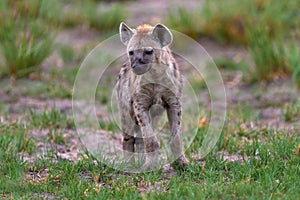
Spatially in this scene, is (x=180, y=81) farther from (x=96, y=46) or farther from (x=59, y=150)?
(x=96, y=46)

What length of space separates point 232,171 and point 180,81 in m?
0.81

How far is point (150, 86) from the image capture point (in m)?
5.57

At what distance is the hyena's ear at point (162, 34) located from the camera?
5.45 metres

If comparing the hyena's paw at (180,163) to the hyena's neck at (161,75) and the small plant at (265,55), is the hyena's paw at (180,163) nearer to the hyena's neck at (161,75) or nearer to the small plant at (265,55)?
the hyena's neck at (161,75)

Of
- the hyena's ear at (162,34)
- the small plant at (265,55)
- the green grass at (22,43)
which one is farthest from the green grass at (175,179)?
the green grass at (22,43)

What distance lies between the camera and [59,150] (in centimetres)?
665

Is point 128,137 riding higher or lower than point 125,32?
lower

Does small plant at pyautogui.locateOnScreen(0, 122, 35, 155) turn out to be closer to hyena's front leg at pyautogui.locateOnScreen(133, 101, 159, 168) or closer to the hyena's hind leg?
the hyena's hind leg

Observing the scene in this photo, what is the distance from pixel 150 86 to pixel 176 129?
0.40m

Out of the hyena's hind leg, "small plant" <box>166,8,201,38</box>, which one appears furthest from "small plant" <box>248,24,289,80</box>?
the hyena's hind leg

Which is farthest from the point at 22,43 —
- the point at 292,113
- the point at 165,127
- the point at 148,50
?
the point at 148,50

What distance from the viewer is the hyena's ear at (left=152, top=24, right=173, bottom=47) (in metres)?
5.45

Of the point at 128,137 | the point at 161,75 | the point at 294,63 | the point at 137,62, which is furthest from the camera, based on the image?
the point at 294,63

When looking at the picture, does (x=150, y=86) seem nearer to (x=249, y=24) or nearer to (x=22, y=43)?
(x=22, y=43)
